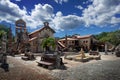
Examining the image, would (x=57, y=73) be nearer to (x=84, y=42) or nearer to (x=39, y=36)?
(x=39, y=36)

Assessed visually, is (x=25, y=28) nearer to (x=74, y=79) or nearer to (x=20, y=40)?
(x=20, y=40)

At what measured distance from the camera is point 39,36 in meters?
48.0

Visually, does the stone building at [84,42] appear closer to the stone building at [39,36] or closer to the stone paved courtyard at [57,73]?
the stone building at [39,36]

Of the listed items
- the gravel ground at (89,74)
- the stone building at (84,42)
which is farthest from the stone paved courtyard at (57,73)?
the stone building at (84,42)

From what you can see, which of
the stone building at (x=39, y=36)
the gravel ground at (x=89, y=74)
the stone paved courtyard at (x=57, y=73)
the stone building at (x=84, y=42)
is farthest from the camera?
the stone building at (x=84, y=42)

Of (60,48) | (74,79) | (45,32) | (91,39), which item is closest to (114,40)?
(91,39)

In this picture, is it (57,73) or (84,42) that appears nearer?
(57,73)

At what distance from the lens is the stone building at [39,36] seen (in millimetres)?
45897

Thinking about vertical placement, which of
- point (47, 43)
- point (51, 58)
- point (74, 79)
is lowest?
point (74, 79)

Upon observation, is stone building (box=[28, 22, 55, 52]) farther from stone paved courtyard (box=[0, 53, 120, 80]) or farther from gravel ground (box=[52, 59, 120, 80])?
gravel ground (box=[52, 59, 120, 80])

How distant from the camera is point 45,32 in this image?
4966 cm

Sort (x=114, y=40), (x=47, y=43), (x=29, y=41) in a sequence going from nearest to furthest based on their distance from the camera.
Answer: (x=47, y=43)
(x=29, y=41)
(x=114, y=40)

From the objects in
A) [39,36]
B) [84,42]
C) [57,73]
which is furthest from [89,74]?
[84,42]

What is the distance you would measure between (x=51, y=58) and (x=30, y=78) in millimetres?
Answer: 6886
